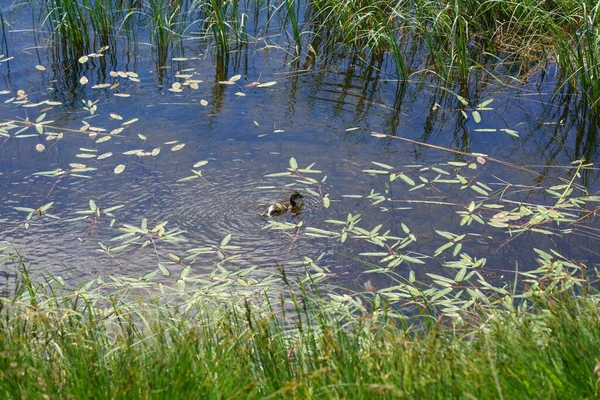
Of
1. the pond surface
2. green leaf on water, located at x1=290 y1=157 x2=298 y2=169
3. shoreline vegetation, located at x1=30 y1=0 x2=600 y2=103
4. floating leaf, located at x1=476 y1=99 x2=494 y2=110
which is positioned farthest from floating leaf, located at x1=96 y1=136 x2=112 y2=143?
floating leaf, located at x1=476 y1=99 x2=494 y2=110

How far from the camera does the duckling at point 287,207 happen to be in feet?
17.1

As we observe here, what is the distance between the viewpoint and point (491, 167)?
593 cm

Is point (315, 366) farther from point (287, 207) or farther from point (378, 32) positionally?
point (378, 32)

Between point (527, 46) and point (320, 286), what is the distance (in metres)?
4.01

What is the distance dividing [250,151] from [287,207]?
3.11ft

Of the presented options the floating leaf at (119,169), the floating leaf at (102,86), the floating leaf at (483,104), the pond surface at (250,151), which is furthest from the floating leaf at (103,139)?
the floating leaf at (483,104)

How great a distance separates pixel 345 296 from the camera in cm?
433

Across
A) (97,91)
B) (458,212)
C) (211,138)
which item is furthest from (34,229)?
(458,212)

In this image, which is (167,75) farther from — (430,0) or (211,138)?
(430,0)

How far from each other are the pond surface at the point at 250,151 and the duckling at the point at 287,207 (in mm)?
89

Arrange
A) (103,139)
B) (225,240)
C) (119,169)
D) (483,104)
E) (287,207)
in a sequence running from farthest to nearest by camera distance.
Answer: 1. (483,104)
2. (103,139)
3. (119,169)
4. (287,207)
5. (225,240)

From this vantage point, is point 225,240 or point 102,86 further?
point 102,86

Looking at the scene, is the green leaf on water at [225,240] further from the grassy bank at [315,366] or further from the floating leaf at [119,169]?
the grassy bank at [315,366]

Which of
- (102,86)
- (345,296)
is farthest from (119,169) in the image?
(345,296)
